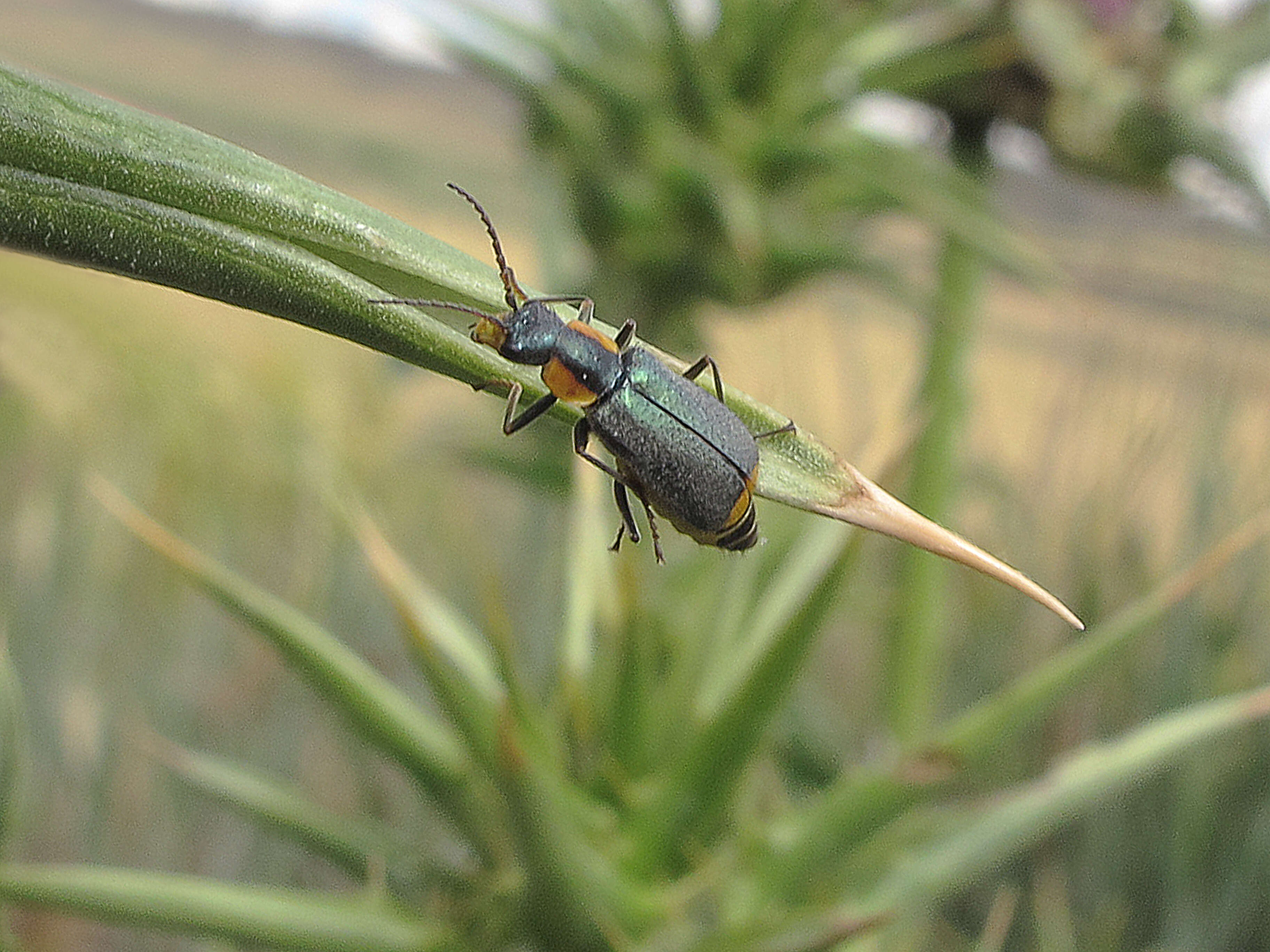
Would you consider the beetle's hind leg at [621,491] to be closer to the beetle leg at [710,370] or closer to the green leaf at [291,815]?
the beetle leg at [710,370]

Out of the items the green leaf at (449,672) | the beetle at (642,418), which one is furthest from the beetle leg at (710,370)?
the green leaf at (449,672)

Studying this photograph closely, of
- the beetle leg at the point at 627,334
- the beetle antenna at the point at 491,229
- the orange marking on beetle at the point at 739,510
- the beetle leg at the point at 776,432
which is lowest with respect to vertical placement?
the beetle leg at the point at 776,432

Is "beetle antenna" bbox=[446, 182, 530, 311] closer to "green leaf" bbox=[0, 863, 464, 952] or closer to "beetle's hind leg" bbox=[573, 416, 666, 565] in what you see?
"beetle's hind leg" bbox=[573, 416, 666, 565]

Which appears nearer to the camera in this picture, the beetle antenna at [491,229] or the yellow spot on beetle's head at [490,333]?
the yellow spot on beetle's head at [490,333]

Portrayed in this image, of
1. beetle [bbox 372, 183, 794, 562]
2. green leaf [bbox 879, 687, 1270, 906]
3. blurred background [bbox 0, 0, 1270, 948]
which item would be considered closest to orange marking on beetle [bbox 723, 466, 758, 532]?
beetle [bbox 372, 183, 794, 562]

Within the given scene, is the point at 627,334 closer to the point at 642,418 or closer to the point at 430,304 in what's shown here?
the point at 642,418

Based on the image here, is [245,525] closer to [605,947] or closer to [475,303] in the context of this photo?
[605,947]

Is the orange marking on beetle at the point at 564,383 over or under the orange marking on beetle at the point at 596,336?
under
